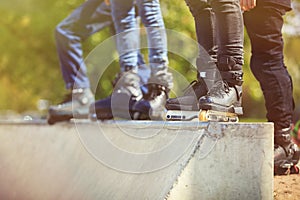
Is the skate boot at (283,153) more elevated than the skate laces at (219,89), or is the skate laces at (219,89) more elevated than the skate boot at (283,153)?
the skate laces at (219,89)

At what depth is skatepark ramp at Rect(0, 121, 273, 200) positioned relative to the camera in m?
2.99

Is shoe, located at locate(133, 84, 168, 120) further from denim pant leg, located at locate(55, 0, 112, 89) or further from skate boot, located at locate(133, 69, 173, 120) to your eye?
denim pant leg, located at locate(55, 0, 112, 89)

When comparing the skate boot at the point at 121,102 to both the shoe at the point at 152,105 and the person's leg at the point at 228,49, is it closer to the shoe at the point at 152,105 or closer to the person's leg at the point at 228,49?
the shoe at the point at 152,105

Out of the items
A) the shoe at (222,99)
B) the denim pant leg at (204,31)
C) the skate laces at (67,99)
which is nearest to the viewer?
the shoe at (222,99)

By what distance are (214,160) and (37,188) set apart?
166cm

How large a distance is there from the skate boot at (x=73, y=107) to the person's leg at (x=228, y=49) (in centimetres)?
171

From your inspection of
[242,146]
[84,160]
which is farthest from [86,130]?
[242,146]

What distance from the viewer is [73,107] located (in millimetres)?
5113

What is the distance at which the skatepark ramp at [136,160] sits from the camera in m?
2.99

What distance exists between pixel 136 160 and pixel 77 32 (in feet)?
8.68

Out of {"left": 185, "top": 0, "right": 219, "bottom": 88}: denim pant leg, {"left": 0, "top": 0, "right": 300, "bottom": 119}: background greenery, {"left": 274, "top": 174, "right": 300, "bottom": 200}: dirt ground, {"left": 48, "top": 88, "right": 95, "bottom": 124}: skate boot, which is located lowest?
{"left": 0, "top": 0, "right": 300, "bottom": 119}: background greenery

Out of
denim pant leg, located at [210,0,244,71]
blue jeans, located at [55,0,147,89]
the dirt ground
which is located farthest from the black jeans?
blue jeans, located at [55,0,147,89]

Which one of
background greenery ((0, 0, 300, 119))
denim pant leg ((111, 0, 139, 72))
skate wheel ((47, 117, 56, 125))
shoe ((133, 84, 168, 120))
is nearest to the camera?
skate wheel ((47, 117, 56, 125))

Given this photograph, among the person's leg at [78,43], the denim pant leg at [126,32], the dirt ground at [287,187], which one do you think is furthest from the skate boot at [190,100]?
the person's leg at [78,43]
